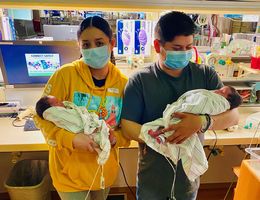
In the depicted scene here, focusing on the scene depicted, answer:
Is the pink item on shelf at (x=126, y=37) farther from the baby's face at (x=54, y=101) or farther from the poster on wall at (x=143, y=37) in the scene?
the baby's face at (x=54, y=101)

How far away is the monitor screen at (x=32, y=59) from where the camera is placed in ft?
5.66

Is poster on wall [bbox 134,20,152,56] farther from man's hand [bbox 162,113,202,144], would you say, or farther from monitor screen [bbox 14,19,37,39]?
man's hand [bbox 162,113,202,144]

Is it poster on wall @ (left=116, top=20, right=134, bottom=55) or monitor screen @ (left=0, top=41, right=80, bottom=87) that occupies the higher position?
poster on wall @ (left=116, top=20, right=134, bottom=55)

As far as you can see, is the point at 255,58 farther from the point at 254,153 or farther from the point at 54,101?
the point at 54,101

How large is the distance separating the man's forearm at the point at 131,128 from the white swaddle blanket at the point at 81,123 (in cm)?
8

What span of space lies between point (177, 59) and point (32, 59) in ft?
3.91

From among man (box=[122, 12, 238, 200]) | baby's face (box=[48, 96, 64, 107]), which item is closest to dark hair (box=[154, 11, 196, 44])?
man (box=[122, 12, 238, 200])

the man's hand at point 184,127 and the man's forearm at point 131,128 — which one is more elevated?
the man's hand at point 184,127

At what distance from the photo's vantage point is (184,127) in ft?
3.10

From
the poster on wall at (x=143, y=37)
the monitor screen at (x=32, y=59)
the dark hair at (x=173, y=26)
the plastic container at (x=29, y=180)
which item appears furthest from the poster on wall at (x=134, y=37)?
the plastic container at (x=29, y=180)

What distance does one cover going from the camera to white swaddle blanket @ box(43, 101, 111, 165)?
3.22ft

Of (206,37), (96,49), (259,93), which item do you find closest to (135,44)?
(206,37)

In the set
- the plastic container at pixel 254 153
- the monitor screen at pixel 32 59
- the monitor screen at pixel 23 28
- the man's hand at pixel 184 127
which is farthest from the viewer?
the monitor screen at pixel 23 28

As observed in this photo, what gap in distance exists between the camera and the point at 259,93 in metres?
1.99
